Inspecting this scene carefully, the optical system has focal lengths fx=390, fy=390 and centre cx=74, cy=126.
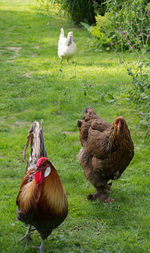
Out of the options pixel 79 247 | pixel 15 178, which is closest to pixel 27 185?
pixel 79 247

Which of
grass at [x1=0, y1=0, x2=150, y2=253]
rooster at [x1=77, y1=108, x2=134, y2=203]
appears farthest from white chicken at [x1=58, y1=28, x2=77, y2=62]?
rooster at [x1=77, y1=108, x2=134, y2=203]

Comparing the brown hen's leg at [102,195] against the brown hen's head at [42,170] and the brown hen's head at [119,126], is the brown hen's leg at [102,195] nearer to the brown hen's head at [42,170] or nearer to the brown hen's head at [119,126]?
the brown hen's head at [119,126]

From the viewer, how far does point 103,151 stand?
16.7ft

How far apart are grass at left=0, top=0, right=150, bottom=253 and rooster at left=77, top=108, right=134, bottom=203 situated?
342 millimetres

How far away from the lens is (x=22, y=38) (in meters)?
15.3

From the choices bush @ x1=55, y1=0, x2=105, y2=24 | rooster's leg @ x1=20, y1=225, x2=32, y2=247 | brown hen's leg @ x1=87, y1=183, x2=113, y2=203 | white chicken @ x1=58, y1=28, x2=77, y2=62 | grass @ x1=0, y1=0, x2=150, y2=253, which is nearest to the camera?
rooster's leg @ x1=20, y1=225, x2=32, y2=247

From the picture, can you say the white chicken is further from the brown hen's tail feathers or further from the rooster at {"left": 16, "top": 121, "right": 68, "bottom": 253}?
the rooster at {"left": 16, "top": 121, "right": 68, "bottom": 253}

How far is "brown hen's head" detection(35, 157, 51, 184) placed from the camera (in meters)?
3.83

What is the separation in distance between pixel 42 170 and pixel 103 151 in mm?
1438

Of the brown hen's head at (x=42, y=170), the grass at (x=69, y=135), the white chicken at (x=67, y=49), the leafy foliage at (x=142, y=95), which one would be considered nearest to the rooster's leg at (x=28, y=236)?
the grass at (x=69, y=135)

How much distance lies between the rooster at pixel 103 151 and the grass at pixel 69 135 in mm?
342

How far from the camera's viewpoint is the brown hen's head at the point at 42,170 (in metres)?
3.83

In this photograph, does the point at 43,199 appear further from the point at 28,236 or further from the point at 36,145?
the point at 28,236

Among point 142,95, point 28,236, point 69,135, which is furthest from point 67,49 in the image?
point 28,236
